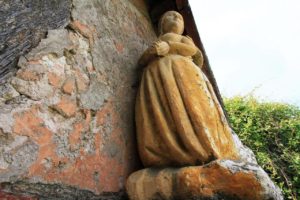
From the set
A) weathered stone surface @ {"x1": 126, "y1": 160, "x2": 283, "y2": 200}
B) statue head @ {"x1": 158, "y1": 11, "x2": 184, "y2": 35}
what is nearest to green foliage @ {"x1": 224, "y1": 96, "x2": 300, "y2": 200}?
statue head @ {"x1": 158, "y1": 11, "x2": 184, "y2": 35}

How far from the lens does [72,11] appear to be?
218 cm

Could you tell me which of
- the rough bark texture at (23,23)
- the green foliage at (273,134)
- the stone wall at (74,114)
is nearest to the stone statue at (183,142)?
the stone wall at (74,114)

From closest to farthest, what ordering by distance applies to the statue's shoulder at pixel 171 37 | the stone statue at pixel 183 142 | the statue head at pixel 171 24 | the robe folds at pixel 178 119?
the stone statue at pixel 183 142
the robe folds at pixel 178 119
the statue's shoulder at pixel 171 37
the statue head at pixel 171 24

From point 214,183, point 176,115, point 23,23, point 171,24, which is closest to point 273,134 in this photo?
point 171,24

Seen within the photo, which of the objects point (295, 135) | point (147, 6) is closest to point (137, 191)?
point (147, 6)

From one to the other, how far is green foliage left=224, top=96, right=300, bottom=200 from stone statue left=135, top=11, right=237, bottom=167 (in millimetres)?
3502

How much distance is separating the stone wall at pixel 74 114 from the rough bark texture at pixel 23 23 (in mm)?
44

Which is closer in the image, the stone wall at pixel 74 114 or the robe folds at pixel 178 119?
the stone wall at pixel 74 114

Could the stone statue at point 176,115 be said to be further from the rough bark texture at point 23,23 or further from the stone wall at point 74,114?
the rough bark texture at point 23,23

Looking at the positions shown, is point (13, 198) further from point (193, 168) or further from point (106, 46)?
point (106, 46)

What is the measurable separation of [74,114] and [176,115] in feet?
1.74

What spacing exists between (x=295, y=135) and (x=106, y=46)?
4.30m

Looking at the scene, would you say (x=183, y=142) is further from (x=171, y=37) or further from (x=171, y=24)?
(x=171, y=24)

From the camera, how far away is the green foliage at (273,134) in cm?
525
